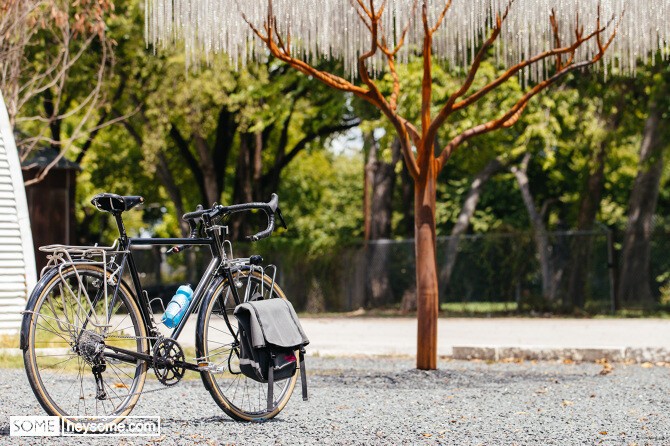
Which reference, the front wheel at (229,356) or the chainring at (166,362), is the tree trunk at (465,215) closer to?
the front wheel at (229,356)

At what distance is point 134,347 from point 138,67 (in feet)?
58.8

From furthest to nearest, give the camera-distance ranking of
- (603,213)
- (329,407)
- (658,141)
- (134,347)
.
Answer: (603,213)
(658,141)
(329,407)
(134,347)

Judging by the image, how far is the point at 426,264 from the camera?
7461 mm

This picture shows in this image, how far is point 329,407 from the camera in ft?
17.7

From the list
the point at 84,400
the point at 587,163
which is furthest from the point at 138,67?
the point at 84,400

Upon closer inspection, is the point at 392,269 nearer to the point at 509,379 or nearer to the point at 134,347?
the point at 509,379

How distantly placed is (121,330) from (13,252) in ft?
17.1

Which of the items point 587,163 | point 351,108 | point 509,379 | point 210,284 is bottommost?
point 509,379

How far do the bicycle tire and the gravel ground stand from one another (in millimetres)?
265

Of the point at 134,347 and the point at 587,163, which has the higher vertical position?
the point at 587,163

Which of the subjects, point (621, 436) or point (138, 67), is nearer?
point (621, 436)

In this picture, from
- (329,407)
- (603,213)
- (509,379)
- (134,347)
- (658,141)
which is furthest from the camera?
(603,213)

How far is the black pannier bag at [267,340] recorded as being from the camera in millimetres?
4504

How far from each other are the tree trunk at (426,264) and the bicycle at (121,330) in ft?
9.12
